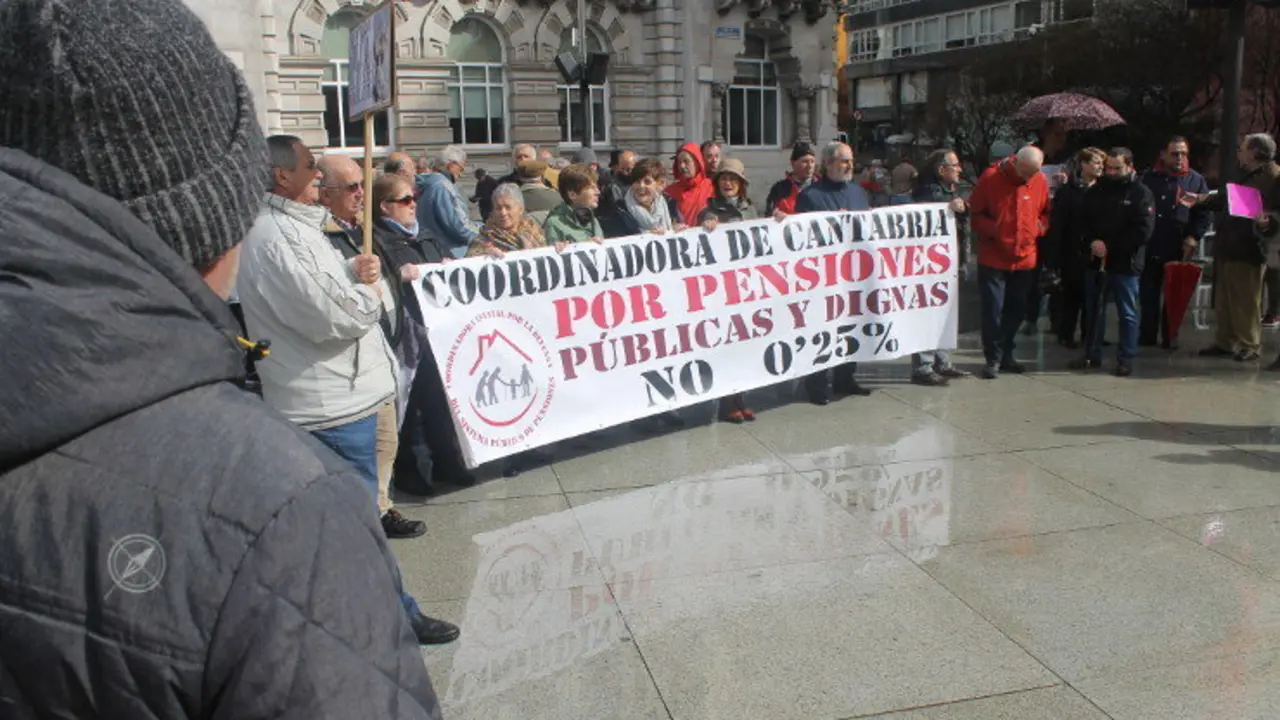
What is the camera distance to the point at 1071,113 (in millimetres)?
13375

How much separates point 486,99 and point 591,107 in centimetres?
287

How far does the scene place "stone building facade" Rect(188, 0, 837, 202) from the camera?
22.7m

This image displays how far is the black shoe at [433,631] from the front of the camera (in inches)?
165

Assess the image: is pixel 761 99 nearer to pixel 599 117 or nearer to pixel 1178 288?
pixel 599 117

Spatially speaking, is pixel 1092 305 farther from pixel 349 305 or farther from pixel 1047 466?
pixel 349 305

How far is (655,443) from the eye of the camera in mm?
6988

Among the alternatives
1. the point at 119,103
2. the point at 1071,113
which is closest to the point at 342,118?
the point at 1071,113

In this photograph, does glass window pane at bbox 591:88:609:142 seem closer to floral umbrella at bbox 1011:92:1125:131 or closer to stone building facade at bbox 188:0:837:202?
stone building facade at bbox 188:0:837:202

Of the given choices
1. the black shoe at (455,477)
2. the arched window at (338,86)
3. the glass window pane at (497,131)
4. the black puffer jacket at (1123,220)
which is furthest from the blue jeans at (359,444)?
the glass window pane at (497,131)

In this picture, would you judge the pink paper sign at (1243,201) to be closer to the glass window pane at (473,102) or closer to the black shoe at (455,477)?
the black shoe at (455,477)

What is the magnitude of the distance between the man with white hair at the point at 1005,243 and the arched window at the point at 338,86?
56.2ft

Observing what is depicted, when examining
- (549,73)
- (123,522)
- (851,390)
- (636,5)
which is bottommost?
(851,390)

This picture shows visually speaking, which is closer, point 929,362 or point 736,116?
point 929,362

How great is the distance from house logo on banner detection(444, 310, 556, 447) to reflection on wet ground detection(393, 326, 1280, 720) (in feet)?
1.12
